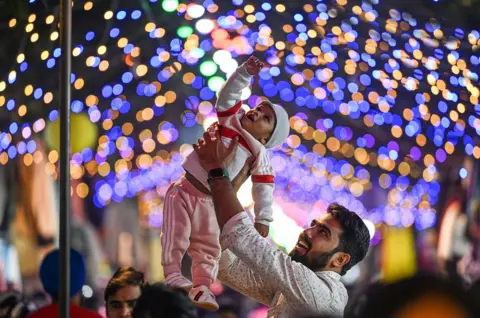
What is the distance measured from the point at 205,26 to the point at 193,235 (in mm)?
1089

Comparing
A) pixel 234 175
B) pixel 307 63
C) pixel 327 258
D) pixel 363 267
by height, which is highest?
pixel 307 63

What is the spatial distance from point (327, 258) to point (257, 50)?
1.22m

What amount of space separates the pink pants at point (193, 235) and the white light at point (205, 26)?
1.00m

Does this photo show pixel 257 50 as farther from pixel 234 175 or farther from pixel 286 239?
pixel 234 175

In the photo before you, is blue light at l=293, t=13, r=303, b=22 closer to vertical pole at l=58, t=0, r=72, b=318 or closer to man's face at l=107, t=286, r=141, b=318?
man's face at l=107, t=286, r=141, b=318

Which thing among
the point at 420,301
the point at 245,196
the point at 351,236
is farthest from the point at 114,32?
the point at 420,301

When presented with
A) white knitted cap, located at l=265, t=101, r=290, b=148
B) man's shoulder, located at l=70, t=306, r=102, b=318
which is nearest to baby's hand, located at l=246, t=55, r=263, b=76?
white knitted cap, located at l=265, t=101, r=290, b=148

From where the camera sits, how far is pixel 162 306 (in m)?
1.46

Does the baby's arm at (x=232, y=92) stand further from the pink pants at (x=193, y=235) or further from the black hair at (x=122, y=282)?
the black hair at (x=122, y=282)

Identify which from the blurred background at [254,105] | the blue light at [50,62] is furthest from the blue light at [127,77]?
the blue light at [50,62]

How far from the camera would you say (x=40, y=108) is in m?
3.08

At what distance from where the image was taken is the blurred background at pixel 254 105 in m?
3.11

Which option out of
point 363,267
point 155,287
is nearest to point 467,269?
point 363,267

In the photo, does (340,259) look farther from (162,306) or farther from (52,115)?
(52,115)
